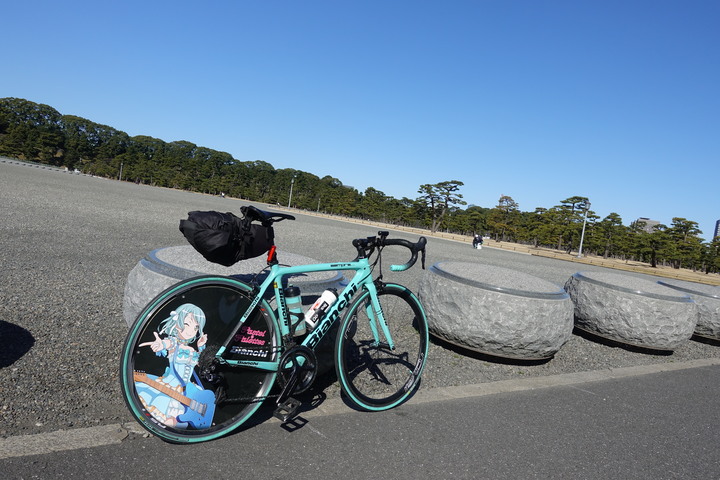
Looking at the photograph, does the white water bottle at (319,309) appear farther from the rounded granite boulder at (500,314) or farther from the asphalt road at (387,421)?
the rounded granite boulder at (500,314)

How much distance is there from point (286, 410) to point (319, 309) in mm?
676

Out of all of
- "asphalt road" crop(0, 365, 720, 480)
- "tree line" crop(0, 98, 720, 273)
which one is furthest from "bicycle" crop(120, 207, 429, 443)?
"tree line" crop(0, 98, 720, 273)

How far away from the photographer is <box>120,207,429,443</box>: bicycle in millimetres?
2572

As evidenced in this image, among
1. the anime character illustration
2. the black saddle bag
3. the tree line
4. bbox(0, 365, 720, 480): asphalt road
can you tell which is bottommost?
bbox(0, 365, 720, 480): asphalt road

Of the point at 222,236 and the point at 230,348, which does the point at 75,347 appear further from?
the point at 222,236

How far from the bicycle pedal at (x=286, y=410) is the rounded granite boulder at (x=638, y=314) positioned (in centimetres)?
513

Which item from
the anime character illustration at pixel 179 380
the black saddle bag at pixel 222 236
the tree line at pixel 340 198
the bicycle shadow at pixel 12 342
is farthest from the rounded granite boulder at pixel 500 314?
the tree line at pixel 340 198

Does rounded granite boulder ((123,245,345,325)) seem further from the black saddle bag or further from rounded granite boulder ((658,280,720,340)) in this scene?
rounded granite boulder ((658,280,720,340))

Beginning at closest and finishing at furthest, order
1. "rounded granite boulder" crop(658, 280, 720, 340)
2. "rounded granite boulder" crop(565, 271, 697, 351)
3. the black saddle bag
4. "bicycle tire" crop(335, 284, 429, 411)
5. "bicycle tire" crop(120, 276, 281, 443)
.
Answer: "bicycle tire" crop(120, 276, 281, 443) < the black saddle bag < "bicycle tire" crop(335, 284, 429, 411) < "rounded granite boulder" crop(565, 271, 697, 351) < "rounded granite boulder" crop(658, 280, 720, 340)

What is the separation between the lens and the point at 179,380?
2.65 meters

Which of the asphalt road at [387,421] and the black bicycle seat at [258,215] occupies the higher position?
the black bicycle seat at [258,215]

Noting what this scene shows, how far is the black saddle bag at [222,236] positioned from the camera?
8.70 feet

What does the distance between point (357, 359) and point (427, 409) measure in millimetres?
672

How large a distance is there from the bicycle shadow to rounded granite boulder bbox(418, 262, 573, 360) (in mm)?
3824
